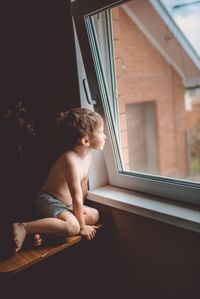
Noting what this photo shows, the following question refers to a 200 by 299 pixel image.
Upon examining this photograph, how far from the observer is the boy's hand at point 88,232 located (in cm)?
137

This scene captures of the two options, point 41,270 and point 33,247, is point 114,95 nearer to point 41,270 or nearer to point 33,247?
point 33,247

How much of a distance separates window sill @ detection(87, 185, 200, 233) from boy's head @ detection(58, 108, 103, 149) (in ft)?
1.17

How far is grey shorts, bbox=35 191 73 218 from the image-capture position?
54.9 inches

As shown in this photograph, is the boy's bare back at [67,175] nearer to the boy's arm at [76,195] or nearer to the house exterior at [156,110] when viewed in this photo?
the boy's arm at [76,195]

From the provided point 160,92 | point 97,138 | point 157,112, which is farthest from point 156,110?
point 97,138

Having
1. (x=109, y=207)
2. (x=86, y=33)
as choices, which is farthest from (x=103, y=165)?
(x=86, y=33)

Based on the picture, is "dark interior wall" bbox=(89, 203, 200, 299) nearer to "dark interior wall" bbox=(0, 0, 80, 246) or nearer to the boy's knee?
the boy's knee

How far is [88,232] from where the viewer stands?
139 cm

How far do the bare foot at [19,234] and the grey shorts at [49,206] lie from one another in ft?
0.43

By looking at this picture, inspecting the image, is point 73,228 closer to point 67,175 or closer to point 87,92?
point 67,175

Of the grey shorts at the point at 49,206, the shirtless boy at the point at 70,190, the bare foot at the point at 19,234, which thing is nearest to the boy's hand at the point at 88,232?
the shirtless boy at the point at 70,190

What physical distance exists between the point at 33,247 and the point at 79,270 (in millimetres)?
443

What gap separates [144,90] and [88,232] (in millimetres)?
5944

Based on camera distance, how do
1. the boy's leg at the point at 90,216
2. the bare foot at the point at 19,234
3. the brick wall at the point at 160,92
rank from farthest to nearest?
1. the brick wall at the point at 160,92
2. the boy's leg at the point at 90,216
3. the bare foot at the point at 19,234
